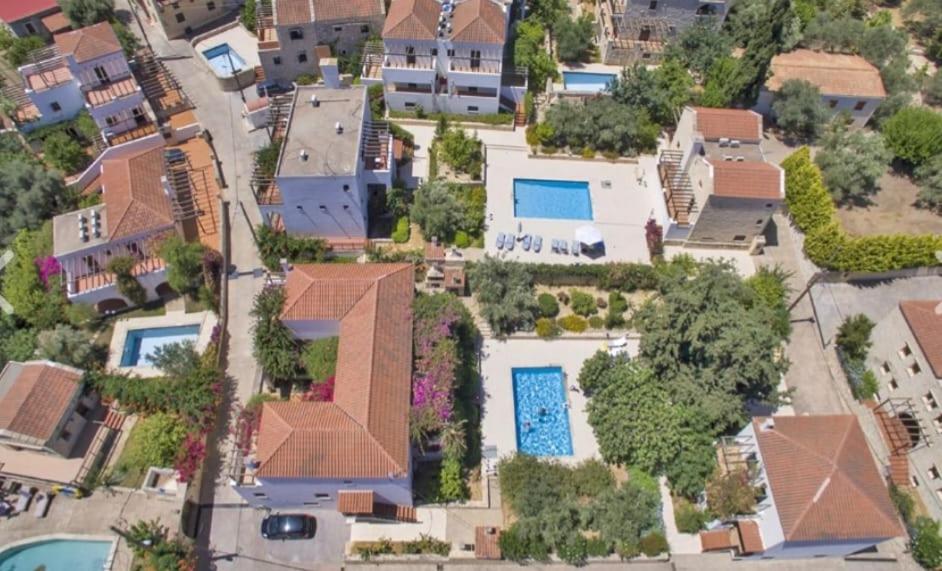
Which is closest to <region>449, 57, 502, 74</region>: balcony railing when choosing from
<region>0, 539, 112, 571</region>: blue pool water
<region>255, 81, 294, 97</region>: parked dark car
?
<region>255, 81, 294, 97</region>: parked dark car

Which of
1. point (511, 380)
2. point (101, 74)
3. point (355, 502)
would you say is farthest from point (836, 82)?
point (101, 74)

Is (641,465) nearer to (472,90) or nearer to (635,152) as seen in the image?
(635,152)

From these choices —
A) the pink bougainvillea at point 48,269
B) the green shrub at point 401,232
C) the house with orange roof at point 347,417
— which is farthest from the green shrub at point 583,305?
the pink bougainvillea at point 48,269

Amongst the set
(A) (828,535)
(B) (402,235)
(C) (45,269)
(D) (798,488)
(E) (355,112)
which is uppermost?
(E) (355,112)

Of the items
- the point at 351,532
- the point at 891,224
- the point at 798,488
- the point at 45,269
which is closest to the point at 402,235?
the point at 351,532

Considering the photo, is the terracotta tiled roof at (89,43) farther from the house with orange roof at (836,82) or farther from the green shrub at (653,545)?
the house with orange roof at (836,82)

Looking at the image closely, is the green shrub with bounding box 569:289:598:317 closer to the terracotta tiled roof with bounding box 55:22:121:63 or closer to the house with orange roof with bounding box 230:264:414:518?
the house with orange roof with bounding box 230:264:414:518
